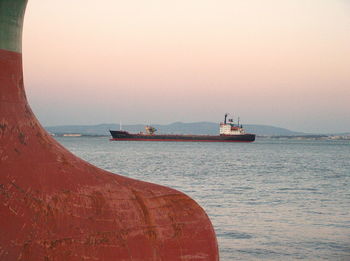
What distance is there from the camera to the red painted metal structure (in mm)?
3039

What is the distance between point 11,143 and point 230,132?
3692 inches

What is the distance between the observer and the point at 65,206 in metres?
3.19

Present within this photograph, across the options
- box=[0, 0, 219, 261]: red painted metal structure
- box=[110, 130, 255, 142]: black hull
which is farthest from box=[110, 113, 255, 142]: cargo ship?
box=[0, 0, 219, 261]: red painted metal structure

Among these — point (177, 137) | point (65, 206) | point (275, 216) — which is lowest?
point (275, 216)

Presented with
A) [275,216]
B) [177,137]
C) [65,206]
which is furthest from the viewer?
[177,137]

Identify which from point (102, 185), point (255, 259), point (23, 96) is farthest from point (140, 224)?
point (255, 259)

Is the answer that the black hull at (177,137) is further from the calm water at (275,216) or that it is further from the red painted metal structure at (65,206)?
the red painted metal structure at (65,206)

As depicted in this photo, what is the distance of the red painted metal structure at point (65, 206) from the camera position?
3.04 meters

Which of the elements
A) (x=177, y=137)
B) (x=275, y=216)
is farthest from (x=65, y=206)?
(x=177, y=137)

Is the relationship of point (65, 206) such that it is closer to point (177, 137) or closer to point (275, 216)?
point (275, 216)

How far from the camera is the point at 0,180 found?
121 inches

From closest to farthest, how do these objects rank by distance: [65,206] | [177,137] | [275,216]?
[65,206]
[275,216]
[177,137]

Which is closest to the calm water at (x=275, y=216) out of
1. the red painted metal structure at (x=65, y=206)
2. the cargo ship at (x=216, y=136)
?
the red painted metal structure at (x=65, y=206)

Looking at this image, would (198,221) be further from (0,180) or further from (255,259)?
(255,259)
